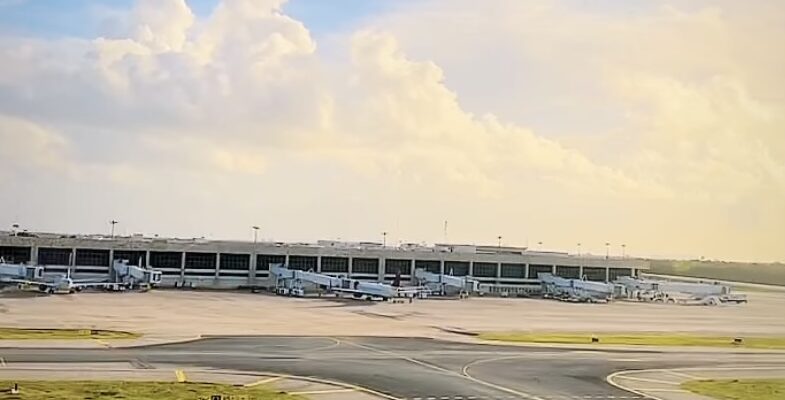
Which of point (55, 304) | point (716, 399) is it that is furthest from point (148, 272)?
point (716, 399)

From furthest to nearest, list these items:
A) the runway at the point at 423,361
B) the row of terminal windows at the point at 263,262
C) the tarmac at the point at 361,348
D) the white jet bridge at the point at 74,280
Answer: the row of terminal windows at the point at 263,262 < the white jet bridge at the point at 74,280 < the tarmac at the point at 361,348 < the runway at the point at 423,361

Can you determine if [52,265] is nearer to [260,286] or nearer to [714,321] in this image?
[260,286]

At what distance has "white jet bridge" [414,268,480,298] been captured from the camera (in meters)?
170

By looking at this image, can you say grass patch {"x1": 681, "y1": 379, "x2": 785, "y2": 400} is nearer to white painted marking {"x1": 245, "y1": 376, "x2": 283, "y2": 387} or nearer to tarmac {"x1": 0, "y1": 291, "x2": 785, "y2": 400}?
tarmac {"x1": 0, "y1": 291, "x2": 785, "y2": 400}

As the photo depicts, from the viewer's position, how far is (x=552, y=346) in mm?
85062

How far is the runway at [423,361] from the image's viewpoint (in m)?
55.2

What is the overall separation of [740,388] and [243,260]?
120901 mm

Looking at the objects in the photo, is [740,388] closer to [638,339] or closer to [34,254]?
[638,339]

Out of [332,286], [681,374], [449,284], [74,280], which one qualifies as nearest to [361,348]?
[681,374]

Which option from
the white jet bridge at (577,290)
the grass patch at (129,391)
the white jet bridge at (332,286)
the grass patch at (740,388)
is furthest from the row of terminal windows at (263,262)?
the grass patch at (740,388)

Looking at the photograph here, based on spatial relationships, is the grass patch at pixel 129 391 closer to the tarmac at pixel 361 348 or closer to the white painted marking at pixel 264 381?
the white painted marking at pixel 264 381

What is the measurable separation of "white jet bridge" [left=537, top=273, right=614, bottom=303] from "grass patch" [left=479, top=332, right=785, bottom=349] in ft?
218

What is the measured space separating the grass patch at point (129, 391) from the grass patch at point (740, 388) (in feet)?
83.5

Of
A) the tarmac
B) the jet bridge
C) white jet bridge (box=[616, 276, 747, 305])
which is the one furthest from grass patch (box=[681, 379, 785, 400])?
white jet bridge (box=[616, 276, 747, 305])
